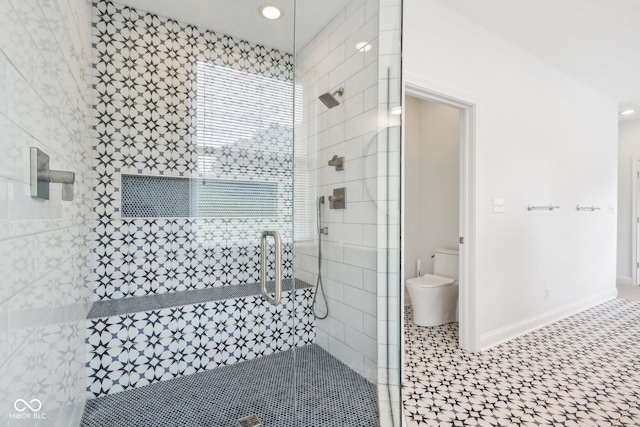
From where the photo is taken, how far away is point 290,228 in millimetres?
2074

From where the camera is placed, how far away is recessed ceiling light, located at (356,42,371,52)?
165 cm

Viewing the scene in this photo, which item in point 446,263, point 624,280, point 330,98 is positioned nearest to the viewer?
point 330,98

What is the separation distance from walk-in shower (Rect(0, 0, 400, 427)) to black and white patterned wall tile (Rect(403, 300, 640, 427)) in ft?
1.72

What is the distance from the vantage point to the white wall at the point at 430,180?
11.1 ft

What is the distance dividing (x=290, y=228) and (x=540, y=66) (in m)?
2.88

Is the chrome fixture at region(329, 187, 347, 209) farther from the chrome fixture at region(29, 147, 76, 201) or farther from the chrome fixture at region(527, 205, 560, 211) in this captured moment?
the chrome fixture at region(527, 205, 560, 211)

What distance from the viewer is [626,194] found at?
473 centimetres

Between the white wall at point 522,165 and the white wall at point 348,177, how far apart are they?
53 centimetres

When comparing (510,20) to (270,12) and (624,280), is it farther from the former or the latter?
(624,280)

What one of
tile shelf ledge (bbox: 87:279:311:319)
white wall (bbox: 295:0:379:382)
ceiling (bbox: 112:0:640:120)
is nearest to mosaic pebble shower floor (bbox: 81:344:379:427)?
white wall (bbox: 295:0:379:382)

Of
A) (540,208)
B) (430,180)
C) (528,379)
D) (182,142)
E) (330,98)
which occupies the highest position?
(330,98)

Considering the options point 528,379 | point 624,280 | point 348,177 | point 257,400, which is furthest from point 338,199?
point 624,280

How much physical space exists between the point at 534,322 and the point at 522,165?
1.46 m

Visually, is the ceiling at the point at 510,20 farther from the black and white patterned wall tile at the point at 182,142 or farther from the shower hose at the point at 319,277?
the shower hose at the point at 319,277
